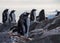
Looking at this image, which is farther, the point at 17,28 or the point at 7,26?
the point at 7,26

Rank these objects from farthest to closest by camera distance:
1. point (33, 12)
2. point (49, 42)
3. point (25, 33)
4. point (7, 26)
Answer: point (33, 12)
point (7, 26)
point (25, 33)
point (49, 42)

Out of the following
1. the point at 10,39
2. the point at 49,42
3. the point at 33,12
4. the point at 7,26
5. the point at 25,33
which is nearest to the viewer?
the point at 49,42

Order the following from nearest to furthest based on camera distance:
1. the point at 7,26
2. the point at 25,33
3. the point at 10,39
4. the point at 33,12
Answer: the point at 10,39, the point at 25,33, the point at 7,26, the point at 33,12

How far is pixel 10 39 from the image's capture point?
1060 centimetres

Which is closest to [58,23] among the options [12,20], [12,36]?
[12,36]

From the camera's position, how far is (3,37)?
1084cm

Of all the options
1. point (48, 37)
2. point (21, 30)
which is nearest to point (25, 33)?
point (21, 30)

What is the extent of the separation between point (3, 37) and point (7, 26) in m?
8.94

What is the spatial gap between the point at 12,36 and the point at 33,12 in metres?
12.4

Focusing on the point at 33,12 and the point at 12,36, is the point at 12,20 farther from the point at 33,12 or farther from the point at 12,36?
the point at 12,36

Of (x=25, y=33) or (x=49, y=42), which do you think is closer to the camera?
(x=49, y=42)

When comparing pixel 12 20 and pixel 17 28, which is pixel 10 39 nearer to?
pixel 17 28

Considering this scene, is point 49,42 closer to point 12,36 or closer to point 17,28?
point 12,36

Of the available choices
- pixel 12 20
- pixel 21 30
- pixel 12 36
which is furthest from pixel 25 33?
pixel 12 20
